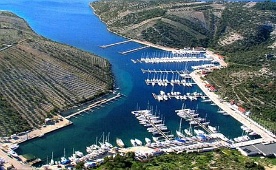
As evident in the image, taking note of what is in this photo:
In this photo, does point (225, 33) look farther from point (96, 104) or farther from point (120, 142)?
point (120, 142)

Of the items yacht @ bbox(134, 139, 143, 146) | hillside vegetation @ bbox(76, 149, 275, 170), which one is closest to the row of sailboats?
yacht @ bbox(134, 139, 143, 146)

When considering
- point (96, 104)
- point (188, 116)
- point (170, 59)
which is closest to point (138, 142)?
point (188, 116)

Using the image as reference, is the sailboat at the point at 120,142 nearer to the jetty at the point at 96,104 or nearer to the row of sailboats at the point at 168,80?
the jetty at the point at 96,104

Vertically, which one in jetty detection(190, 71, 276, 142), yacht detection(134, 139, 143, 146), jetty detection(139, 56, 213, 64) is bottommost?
yacht detection(134, 139, 143, 146)

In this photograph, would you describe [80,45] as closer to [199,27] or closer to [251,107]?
[199,27]

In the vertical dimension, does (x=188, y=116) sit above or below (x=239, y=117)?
above

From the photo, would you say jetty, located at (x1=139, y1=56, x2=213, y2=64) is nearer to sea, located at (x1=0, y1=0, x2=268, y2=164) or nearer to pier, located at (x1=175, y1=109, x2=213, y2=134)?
sea, located at (x1=0, y1=0, x2=268, y2=164)
